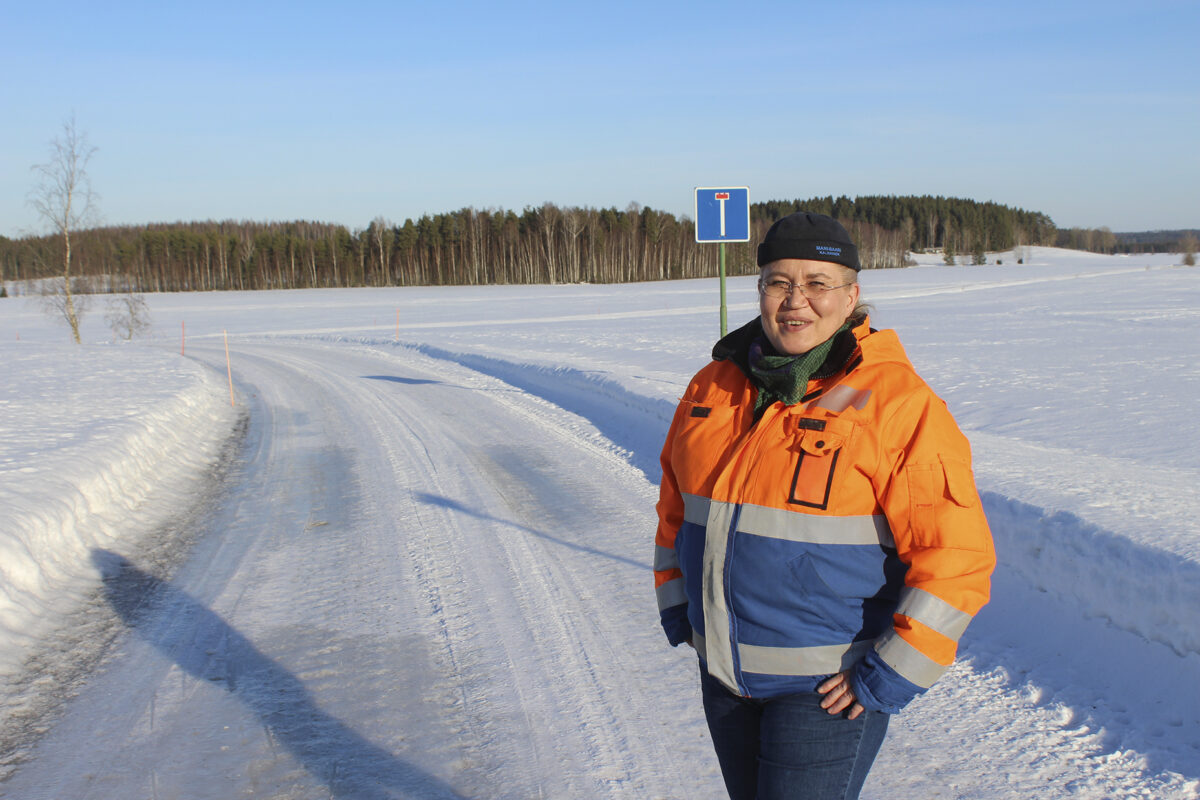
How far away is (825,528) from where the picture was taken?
169cm

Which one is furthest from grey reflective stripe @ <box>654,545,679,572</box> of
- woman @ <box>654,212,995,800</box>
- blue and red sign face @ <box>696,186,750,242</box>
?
blue and red sign face @ <box>696,186,750,242</box>

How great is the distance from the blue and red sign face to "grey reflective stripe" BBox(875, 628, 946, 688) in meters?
8.47

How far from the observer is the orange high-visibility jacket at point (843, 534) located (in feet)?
5.38

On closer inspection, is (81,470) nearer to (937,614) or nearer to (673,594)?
(673,594)

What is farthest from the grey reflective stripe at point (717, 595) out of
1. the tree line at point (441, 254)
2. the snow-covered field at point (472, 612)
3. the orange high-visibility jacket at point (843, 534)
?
the tree line at point (441, 254)

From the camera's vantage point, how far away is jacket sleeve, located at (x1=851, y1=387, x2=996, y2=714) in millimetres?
1625

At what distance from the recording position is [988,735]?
3324mm

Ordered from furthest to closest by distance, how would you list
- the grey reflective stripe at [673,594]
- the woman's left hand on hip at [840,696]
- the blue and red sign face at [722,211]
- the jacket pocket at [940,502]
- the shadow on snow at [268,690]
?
1. the blue and red sign face at [722,211]
2. the shadow on snow at [268,690]
3. the grey reflective stripe at [673,594]
4. the woman's left hand on hip at [840,696]
5. the jacket pocket at [940,502]

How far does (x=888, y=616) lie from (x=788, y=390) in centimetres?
54

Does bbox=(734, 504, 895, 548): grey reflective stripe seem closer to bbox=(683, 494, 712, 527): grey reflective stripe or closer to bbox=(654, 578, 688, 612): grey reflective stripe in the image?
bbox=(683, 494, 712, 527): grey reflective stripe

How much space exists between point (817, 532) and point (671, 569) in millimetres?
540

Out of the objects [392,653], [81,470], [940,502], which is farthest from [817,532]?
[81,470]

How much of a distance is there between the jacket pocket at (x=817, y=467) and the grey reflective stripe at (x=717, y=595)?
162 mm

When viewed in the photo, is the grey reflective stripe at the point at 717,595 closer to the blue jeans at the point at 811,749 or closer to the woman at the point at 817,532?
the woman at the point at 817,532
